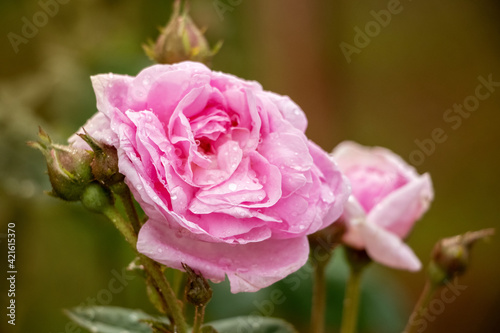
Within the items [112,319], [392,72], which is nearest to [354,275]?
[112,319]

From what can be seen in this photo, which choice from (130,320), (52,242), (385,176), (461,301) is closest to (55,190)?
(130,320)

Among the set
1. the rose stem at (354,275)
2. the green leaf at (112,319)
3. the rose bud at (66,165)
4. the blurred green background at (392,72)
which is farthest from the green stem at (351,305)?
the blurred green background at (392,72)

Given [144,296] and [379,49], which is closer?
[144,296]

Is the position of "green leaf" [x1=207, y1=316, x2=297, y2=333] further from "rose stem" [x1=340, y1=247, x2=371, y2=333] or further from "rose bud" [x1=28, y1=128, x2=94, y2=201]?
"rose bud" [x1=28, y1=128, x2=94, y2=201]

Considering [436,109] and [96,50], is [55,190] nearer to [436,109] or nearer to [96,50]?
[96,50]

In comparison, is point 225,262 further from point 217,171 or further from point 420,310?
point 420,310

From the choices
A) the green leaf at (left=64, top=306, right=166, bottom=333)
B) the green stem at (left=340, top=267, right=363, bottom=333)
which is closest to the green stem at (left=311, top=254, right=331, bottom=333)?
the green stem at (left=340, top=267, right=363, bottom=333)
